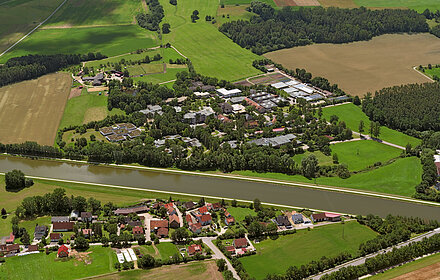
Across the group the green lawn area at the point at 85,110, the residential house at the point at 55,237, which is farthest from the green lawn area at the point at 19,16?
the residential house at the point at 55,237

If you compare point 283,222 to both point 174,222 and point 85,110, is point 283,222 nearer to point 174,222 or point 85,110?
point 174,222

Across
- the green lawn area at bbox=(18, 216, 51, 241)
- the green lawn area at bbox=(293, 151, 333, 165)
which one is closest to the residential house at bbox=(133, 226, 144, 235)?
the green lawn area at bbox=(18, 216, 51, 241)

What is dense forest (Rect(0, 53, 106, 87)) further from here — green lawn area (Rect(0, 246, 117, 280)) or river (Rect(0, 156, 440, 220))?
green lawn area (Rect(0, 246, 117, 280))

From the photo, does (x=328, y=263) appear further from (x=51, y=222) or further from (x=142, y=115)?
(x=142, y=115)

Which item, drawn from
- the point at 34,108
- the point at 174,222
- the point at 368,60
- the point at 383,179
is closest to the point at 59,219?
the point at 174,222

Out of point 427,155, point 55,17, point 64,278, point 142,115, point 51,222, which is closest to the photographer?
point 64,278

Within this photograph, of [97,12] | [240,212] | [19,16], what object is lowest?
[240,212]

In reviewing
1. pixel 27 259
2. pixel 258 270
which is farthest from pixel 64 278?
pixel 258 270
